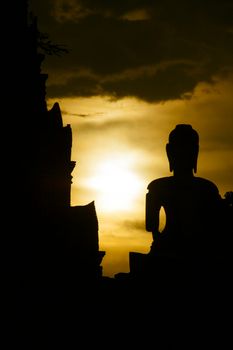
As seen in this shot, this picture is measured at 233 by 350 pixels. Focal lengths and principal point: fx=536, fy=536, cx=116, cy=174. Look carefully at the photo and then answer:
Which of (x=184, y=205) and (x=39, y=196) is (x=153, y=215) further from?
(x=39, y=196)

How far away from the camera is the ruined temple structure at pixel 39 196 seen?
22.4 metres

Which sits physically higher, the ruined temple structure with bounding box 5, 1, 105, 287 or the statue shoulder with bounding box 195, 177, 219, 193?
the ruined temple structure with bounding box 5, 1, 105, 287

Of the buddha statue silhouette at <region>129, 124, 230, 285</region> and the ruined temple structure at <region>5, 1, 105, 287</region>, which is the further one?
the ruined temple structure at <region>5, 1, 105, 287</region>

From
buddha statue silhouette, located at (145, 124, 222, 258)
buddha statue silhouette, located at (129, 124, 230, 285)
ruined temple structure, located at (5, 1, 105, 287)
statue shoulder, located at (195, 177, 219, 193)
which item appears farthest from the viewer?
ruined temple structure, located at (5, 1, 105, 287)

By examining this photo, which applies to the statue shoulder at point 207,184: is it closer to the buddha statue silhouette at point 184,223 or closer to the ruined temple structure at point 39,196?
the buddha statue silhouette at point 184,223

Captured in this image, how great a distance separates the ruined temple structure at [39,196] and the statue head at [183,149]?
15.2 meters

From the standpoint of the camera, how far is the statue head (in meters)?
7.00

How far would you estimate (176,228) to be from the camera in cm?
684

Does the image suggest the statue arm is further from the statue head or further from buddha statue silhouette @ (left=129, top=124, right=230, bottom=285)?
the statue head

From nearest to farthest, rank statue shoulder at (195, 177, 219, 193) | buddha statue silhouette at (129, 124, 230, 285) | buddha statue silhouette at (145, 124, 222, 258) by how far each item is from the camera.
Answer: buddha statue silhouette at (129, 124, 230, 285) < buddha statue silhouette at (145, 124, 222, 258) < statue shoulder at (195, 177, 219, 193)

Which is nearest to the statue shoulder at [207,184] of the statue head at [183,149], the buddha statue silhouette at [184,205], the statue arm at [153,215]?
the buddha statue silhouette at [184,205]

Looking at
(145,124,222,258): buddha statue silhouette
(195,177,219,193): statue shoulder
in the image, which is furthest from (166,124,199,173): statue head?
(195,177,219,193): statue shoulder

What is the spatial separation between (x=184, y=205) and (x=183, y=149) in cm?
76

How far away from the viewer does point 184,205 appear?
6.79 m
